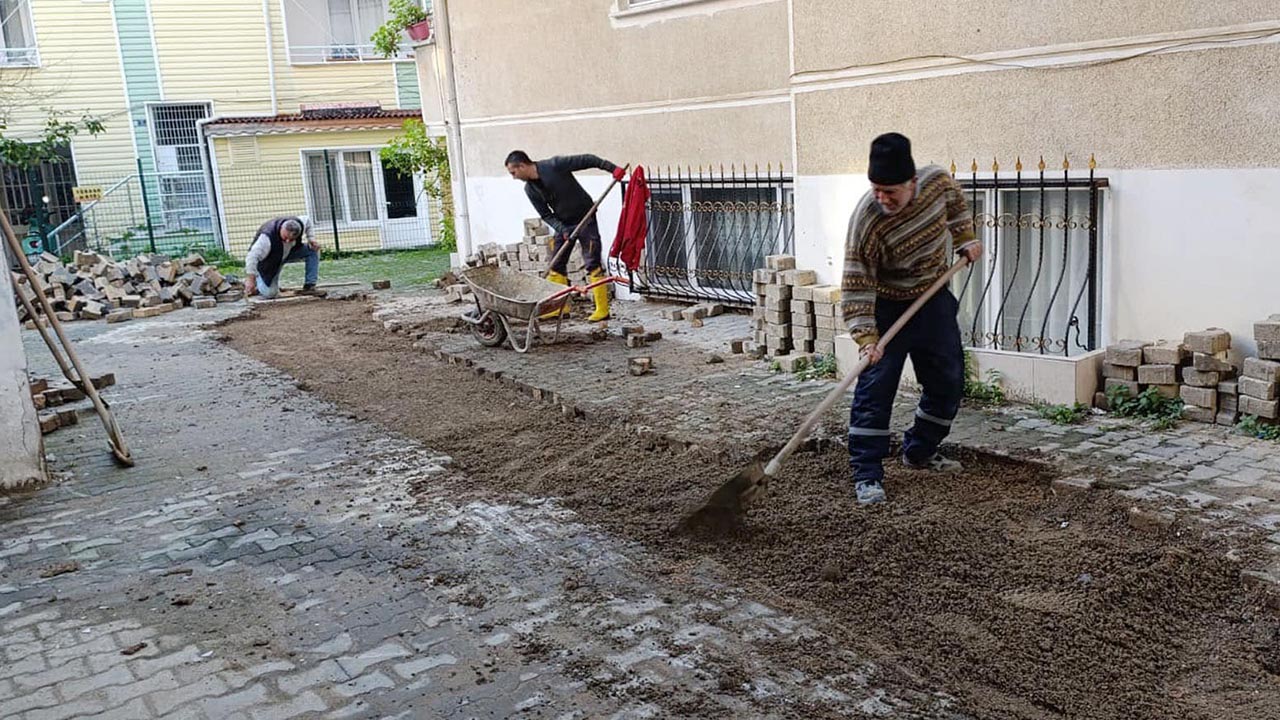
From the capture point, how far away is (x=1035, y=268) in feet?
24.0

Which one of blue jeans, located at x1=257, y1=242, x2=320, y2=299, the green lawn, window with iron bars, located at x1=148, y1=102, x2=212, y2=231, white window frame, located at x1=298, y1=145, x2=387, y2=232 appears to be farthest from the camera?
white window frame, located at x1=298, y1=145, x2=387, y2=232

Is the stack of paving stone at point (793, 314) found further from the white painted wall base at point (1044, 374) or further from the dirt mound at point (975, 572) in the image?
the dirt mound at point (975, 572)

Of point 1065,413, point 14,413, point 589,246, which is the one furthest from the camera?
point 589,246

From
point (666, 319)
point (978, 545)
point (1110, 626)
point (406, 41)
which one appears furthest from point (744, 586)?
point (406, 41)

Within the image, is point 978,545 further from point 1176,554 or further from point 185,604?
point 185,604

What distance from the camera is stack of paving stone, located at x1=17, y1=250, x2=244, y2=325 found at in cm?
1452

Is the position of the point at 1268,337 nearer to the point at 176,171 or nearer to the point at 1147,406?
the point at 1147,406

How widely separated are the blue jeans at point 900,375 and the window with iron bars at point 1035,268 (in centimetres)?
192

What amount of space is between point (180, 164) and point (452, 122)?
1187 centimetres

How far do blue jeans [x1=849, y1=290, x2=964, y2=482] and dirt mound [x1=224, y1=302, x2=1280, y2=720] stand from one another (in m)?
0.28

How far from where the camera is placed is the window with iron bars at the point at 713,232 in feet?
34.2

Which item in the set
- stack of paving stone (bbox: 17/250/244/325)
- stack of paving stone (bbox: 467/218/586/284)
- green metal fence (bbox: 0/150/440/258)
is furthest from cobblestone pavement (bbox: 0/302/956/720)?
green metal fence (bbox: 0/150/440/258)

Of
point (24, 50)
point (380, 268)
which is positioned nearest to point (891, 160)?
point (380, 268)

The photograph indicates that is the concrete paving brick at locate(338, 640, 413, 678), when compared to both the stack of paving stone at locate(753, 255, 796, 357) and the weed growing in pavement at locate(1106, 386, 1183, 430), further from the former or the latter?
the stack of paving stone at locate(753, 255, 796, 357)
